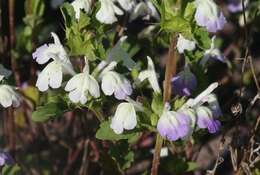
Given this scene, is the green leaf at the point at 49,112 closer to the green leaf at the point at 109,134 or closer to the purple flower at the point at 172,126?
the green leaf at the point at 109,134

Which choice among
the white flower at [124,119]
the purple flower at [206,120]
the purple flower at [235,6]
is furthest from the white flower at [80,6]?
the purple flower at [235,6]

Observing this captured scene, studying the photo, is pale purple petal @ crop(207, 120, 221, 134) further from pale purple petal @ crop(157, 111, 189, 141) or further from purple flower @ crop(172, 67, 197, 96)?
purple flower @ crop(172, 67, 197, 96)

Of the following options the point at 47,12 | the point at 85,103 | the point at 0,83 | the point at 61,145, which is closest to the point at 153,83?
the point at 85,103

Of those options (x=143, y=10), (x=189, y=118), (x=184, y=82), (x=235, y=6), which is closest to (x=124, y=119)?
(x=189, y=118)

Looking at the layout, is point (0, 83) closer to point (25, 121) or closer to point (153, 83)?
point (153, 83)

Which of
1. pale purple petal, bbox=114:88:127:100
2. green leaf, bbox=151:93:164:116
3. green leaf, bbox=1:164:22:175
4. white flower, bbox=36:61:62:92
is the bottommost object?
green leaf, bbox=1:164:22:175

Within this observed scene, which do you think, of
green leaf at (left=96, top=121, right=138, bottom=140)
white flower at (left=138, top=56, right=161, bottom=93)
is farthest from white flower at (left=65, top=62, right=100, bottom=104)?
white flower at (left=138, top=56, right=161, bottom=93)
